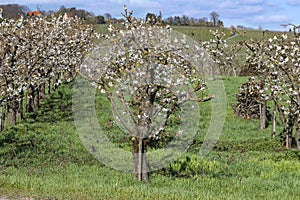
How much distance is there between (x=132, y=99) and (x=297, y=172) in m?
4.62

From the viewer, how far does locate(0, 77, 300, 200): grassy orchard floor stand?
24.0ft

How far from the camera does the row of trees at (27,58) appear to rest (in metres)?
14.8

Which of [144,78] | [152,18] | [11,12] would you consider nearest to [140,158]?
[144,78]

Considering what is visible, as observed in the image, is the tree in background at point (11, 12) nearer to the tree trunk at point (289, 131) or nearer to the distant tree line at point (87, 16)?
the distant tree line at point (87, 16)

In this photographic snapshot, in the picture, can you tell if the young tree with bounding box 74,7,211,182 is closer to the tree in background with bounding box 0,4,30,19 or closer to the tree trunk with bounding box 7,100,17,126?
the tree trunk with bounding box 7,100,17,126

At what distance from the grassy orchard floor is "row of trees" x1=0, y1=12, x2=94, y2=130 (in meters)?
1.55

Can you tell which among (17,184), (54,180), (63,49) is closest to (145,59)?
(54,180)

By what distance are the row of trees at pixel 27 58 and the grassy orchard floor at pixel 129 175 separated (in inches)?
61.1

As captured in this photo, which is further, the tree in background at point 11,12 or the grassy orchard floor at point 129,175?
the tree in background at point 11,12

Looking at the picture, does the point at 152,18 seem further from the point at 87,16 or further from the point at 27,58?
the point at 87,16

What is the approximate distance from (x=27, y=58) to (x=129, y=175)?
364 inches

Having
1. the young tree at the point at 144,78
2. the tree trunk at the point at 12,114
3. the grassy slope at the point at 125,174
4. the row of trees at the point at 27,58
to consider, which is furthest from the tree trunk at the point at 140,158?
the tree trunk at the point at 12,114

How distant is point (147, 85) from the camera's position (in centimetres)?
935

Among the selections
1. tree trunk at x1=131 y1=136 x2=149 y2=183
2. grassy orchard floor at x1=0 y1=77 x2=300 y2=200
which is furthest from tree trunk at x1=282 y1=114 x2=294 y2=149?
tree trunk at x1=131 y1=136 x2=149 y2=183
